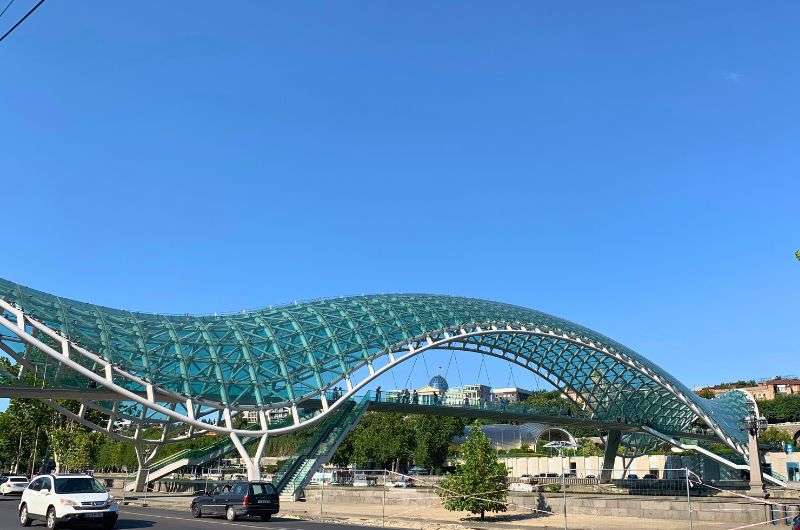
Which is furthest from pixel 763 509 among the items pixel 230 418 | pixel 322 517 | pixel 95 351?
pixel 95 351

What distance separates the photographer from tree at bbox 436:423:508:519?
104ft

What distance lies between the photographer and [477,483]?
32.6 m

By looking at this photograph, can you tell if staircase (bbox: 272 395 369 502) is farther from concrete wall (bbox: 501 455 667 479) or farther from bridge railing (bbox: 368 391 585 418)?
concrete wall (bbox: 501 455 667 479)

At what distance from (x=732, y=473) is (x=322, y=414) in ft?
221

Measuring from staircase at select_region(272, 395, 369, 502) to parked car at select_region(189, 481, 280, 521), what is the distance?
43.4ft

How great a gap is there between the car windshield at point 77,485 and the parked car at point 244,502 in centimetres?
607

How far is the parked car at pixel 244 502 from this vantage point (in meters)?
28.3

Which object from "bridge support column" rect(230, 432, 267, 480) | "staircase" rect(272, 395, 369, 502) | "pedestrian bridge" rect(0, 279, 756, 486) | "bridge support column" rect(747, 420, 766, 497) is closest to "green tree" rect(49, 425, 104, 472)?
"pedestrian bridge" rect(0, 279, 756, 486)

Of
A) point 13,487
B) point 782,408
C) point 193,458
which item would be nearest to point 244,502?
point 13,487

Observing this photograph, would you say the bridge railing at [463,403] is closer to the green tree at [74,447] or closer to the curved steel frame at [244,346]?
the curved steel frame at [244,346]

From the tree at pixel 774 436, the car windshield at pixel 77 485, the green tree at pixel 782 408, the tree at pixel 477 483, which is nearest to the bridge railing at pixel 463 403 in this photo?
the tree at pixel 477 483

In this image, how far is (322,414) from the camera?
47094 mm

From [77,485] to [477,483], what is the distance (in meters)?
17.3

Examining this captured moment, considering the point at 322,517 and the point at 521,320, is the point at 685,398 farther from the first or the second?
the point at 322,517
